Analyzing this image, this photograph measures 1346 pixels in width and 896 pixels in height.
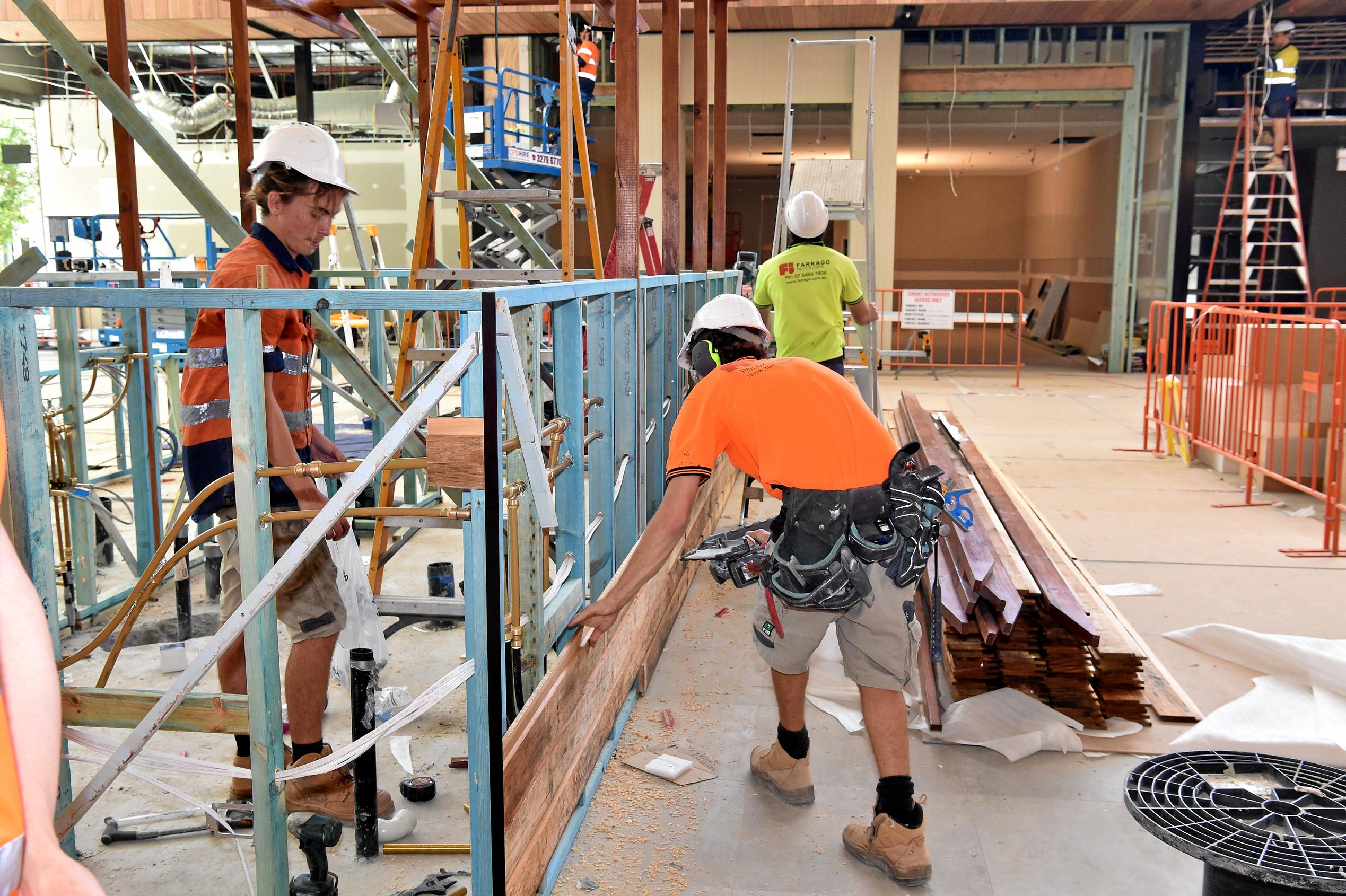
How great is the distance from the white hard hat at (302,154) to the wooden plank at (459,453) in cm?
120

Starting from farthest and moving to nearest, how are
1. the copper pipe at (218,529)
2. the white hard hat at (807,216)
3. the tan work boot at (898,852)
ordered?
the white hard hat at (807,216) → the tan work boot at (898,852) → the copper pipe at (218,529)

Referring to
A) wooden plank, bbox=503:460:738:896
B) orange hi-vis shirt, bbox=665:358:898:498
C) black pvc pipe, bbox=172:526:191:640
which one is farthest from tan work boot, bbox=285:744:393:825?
black pvc pipe, bbox=172:526:191:640

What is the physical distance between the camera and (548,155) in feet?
39.8

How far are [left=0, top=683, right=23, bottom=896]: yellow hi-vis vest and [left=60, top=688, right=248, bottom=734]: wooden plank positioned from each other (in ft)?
5.16

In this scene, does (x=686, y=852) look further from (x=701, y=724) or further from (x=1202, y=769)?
(x=1202, y=769)

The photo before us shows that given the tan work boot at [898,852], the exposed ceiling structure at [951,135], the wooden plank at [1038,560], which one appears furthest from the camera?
the exposed ceiling structure at [951,135]

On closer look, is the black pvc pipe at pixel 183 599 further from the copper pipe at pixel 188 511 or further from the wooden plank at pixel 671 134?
the wooden plank at pixel 671 134

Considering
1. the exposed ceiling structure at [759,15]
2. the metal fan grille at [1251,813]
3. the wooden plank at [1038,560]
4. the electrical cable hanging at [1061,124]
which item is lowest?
the metal fan grille at [1251,813]

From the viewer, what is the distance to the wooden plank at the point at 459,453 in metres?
2.27

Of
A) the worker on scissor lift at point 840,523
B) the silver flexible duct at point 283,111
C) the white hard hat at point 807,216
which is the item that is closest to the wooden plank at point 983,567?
the worker on scissor lift at point 840,523

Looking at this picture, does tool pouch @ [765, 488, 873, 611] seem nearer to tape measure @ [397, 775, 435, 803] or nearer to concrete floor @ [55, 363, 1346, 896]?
concrete floor @ [55, 363, 1346, 896]

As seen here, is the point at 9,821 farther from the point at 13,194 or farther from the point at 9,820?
the point at 13,194

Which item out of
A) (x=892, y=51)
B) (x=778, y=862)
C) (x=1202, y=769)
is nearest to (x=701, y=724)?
(x=778, y=862)

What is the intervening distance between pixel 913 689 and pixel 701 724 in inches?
37.5
